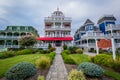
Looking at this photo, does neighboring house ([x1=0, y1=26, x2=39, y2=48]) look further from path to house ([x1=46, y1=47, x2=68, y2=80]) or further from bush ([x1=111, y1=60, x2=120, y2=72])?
bush ([x1=111, y1=60, x2=120, y2=72])

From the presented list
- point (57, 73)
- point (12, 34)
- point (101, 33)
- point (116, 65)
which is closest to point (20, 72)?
point (57, 73)

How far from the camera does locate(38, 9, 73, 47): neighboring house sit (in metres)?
35.6

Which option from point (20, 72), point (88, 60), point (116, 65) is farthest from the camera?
point (88, 60)

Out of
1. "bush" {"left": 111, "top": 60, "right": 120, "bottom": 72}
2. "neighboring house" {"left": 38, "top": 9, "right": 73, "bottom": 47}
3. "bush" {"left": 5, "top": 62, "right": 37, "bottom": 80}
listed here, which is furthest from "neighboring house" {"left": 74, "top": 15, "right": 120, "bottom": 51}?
"bush" {"left": 5, "top": 62, "right": 37, "bottom": 80}

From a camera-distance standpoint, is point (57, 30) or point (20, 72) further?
point (57, 30)

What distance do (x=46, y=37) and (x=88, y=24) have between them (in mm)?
16232

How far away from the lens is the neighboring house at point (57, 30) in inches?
1401

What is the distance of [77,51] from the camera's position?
81.1 feet

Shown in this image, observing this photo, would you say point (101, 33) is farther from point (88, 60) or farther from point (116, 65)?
point (116, 65)

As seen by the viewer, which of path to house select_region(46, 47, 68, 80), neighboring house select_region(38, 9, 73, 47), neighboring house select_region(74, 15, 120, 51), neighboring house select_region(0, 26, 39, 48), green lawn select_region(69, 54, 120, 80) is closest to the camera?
path to house select_region(46, 47, 68, 80)

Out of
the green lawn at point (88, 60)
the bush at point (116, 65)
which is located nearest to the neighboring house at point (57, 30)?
the green lawn at point (88, 60)

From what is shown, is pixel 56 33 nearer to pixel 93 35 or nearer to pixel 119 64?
pixel 93 35

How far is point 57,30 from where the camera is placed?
123 feet

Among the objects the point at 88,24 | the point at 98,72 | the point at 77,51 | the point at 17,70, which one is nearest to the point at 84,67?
the point at 98,72
